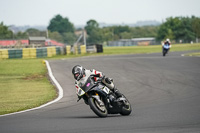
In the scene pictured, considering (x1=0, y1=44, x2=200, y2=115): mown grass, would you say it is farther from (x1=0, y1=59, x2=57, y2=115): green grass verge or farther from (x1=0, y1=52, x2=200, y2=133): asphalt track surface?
(x1=0, y1=52, x2=200, y2=133): asphalt track surface

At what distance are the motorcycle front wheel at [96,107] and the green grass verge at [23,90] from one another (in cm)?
327

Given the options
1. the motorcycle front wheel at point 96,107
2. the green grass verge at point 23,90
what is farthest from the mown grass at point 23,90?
the motorcycle front wheel at point 96,107

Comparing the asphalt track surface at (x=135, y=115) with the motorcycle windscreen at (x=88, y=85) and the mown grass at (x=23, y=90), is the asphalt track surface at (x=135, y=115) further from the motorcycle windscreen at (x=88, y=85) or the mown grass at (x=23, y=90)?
the mown grass at (x=23, y=90)

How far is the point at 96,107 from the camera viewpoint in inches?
368

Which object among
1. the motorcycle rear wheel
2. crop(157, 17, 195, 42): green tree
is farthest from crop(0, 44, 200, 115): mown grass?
crop(157, 17, 195, 42): green tree

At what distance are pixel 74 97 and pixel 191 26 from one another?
390 ft

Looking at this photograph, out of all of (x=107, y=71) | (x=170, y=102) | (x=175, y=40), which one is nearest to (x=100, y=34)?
(x=175, y=40)

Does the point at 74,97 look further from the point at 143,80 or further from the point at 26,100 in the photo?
the point at 143,80

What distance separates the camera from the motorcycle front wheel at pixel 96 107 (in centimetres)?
931

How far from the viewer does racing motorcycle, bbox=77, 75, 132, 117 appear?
9.37m

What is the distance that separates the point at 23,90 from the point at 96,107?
29.3 feet

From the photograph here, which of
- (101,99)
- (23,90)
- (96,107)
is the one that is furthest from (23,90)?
(96,107)

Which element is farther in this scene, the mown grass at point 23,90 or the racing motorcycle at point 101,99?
the mown grass at point 23,90

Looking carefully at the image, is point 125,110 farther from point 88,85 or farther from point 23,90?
point 23,90
